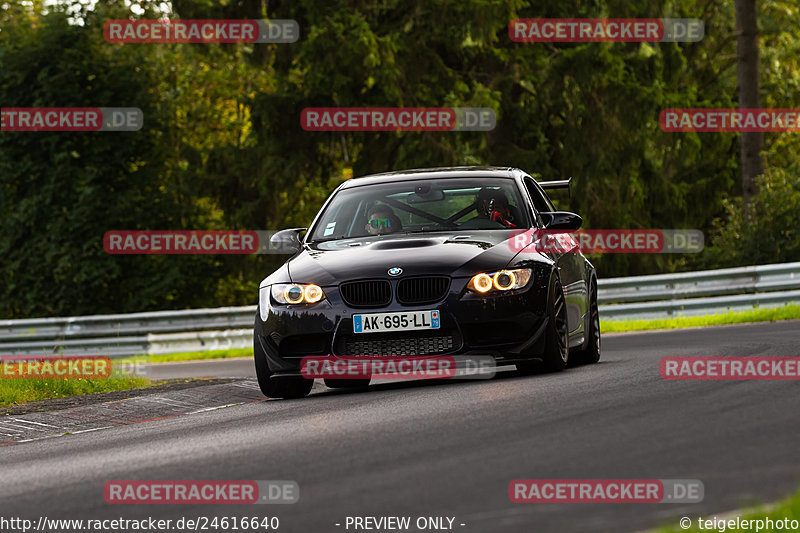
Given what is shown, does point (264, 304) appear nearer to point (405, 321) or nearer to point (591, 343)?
point (405, 321)

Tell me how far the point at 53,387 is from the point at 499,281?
4.73 meters

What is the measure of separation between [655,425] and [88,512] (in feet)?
9.83

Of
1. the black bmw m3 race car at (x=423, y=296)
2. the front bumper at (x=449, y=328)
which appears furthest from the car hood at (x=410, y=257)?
the front bumper at (x=449, y=328)

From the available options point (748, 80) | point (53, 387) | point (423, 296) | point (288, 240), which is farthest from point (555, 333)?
point (748, 80)

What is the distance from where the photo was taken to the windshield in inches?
449

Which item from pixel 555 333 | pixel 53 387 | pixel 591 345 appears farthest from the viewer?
pixel 53 387

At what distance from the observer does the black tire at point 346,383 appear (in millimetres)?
11730

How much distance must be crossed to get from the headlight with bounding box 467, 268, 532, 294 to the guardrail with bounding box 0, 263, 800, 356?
1174cm

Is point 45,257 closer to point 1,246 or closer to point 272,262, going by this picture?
point 1,246

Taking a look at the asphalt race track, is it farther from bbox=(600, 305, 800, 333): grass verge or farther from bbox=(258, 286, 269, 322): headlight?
bbox=(600, 305, 800, 333): grass verge

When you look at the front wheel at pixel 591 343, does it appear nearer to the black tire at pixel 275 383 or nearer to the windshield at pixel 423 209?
the windshield at pixel 423 209

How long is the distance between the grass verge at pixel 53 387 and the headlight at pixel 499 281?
401cm

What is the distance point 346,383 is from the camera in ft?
38.6

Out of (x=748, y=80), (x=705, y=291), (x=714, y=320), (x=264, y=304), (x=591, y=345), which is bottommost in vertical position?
(x=714, y=320)
